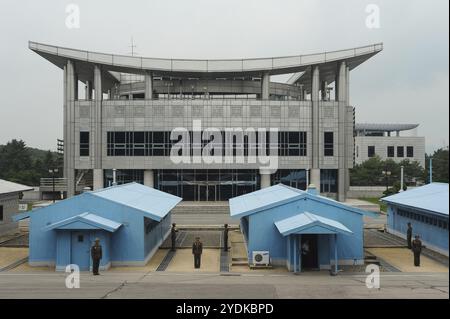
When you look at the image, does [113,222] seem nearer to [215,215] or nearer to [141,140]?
[215,215]

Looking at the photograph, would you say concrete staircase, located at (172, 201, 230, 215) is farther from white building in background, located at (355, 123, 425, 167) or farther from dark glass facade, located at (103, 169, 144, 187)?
white building in background, located at (355, 123, 425, 167)

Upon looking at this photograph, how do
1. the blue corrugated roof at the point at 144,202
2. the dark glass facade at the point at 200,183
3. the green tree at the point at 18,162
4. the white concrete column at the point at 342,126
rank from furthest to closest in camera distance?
the green tree at the point at 18,162 → the dark glass facade at the point at 200,183 → the white concrete column at the point at 342,126 → the blue corrugated roof at the point at 144,202

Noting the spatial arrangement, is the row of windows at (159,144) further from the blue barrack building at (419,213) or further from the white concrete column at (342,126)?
the blue barrack building at (419,213)

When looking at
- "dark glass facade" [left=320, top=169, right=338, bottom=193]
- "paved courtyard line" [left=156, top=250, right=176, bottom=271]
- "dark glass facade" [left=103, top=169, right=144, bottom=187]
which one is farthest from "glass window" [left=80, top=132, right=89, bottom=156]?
"paved courtyard line" [left=156, top=250, right=176, bottom=271]

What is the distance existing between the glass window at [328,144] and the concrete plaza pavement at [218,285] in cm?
3730

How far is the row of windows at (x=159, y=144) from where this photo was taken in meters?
52.4

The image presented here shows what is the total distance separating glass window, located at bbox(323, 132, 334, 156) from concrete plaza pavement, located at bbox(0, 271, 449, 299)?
37302mm

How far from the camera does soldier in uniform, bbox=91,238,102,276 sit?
1722cm

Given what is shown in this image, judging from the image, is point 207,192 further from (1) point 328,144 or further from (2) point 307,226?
(2) point 307,226

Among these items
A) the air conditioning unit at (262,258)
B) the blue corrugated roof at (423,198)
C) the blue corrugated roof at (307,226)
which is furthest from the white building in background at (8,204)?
the blue corrugated roof at (423,198)

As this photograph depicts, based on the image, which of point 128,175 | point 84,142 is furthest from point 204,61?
point 84,142

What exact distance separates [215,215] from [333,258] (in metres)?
24.9

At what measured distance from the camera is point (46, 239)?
1970 centimetres
